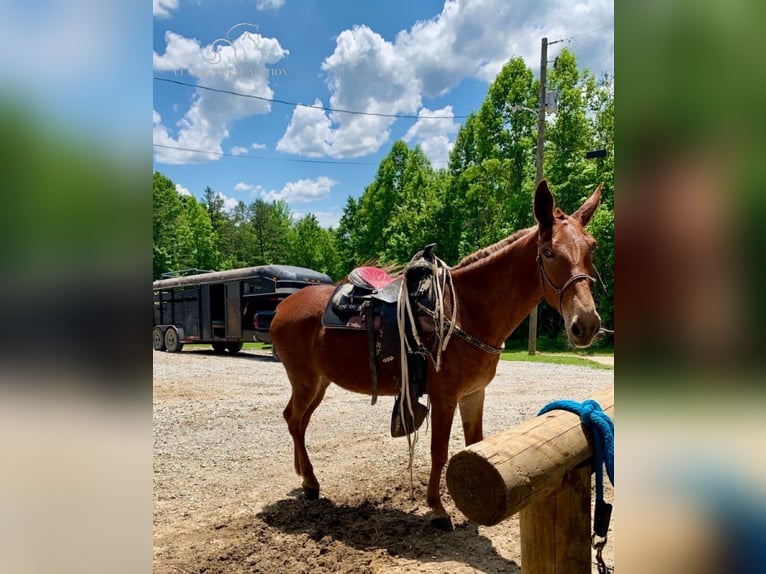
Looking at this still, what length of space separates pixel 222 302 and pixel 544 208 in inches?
603

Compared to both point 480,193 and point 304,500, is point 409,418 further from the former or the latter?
point 480,193

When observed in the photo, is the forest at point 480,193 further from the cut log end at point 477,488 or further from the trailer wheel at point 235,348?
the cut log end at point 477,488

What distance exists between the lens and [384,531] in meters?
3.21

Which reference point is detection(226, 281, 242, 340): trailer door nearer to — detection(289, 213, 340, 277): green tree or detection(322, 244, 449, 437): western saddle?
detection(322, 244, 449, 437): western saddle

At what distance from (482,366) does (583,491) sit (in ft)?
4.65

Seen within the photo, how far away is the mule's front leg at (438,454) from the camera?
3.22 meters

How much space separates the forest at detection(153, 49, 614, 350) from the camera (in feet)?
56.7

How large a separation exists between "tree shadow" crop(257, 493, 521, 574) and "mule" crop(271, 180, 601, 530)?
0.44 feet

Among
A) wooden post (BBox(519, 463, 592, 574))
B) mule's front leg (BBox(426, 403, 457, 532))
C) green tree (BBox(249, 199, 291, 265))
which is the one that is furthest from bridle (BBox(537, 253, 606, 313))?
green tree (BBox(249, 199, 291, 265))

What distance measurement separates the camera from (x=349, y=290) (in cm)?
377

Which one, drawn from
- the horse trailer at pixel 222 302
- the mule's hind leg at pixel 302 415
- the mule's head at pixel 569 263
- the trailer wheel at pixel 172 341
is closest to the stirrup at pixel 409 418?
the mule's hind leg at pixel 302 415
